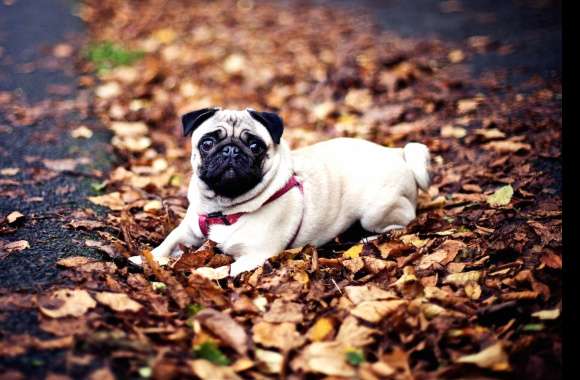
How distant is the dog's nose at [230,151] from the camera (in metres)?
3.76

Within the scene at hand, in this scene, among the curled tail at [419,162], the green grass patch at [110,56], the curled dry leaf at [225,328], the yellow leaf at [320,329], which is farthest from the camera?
the green grass patch at [110,56]

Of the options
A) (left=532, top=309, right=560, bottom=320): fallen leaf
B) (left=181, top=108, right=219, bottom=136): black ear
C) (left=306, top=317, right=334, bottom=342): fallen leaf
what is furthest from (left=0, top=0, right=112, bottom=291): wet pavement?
(left=532, top=309, right=560, bottom=320): fallen leaf

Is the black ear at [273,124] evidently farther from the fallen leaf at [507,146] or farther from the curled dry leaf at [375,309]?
the fallen leaf at [507,146]

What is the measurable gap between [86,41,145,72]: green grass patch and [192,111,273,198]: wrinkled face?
5377 millimetres

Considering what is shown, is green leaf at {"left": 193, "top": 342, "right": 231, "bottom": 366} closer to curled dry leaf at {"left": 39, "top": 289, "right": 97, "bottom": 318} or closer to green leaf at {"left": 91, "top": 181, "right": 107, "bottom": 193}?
curled dry leaf at {"left": 39, "top": 289, "right": 97, "bottom": 318}

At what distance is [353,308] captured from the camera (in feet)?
10.1

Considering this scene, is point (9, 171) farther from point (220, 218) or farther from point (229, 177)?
point (229, 177)

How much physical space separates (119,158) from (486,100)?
440 cm

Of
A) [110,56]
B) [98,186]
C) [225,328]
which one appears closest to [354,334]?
[225,328]

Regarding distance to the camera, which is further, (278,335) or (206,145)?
(206,145)

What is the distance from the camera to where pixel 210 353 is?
2732 millimetres

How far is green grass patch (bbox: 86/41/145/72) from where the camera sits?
8844 mm

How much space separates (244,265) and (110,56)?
6.45m

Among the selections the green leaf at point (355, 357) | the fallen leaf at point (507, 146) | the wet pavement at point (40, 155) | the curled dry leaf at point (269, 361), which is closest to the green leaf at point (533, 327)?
the green leaf at point (355, 357)
